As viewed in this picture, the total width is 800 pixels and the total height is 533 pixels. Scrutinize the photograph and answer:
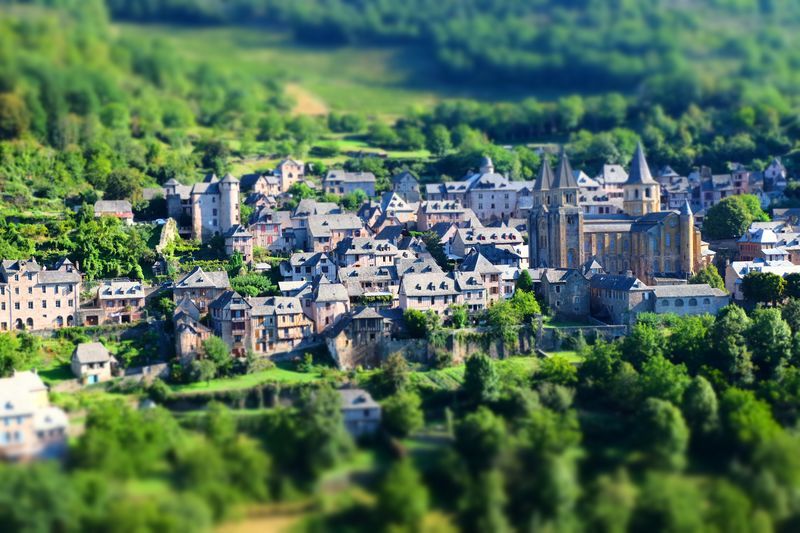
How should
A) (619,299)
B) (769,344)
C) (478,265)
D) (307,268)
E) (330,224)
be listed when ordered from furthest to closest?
(330,224) < (307,268) < (478,265) < (619,299) < (769,344)

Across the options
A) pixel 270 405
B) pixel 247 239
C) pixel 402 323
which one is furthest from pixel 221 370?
pixel 247 239

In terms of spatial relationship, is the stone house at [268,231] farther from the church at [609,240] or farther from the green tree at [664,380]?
the green tree at [664,380]

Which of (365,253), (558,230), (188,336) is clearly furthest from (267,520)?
(558,230)

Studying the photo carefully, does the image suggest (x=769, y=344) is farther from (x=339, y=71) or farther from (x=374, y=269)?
(x=339, y=71)

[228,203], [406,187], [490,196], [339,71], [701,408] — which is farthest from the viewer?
[339,71]

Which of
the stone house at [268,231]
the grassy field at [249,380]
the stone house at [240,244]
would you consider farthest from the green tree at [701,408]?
the stone house at [268,231]

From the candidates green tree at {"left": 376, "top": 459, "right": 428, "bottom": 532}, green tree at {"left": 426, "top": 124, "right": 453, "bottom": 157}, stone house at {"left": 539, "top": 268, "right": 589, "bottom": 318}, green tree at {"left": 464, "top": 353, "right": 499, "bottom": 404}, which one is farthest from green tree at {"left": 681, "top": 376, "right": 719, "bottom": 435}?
green tree at {"left": 426, "top": 124, "right": 453, "bottom": 157}

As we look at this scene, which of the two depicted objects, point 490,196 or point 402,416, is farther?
point 490,196
